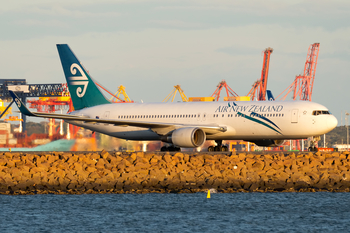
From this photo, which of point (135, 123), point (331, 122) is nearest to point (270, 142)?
point (331, 122)

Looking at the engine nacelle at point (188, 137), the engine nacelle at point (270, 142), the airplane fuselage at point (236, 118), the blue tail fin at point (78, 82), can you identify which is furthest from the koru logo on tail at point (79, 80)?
the engine nacelle at point (270, 142)

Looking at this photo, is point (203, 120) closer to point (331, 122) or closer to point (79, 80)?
point (331, 122)

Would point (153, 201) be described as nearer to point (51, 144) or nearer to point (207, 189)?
point (207, 189)

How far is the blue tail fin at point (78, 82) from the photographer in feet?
143

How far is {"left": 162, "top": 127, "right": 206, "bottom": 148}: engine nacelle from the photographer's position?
116ft

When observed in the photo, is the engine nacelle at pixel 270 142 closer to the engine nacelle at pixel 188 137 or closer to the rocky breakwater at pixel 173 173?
the engine nacelle at pixel 188 137

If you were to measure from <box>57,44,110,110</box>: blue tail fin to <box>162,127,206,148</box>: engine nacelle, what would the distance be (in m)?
9.33

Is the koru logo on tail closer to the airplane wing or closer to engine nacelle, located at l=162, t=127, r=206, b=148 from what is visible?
the airplane wing

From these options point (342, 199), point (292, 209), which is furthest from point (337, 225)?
point (342, 199)

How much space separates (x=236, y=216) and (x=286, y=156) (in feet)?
34.9

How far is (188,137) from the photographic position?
116 feet

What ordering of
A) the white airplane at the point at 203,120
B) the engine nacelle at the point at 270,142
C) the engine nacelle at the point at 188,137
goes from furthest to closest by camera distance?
the engine nacelle at the point at 270,142 < the engine nacelle at the point at 188,137 < the white airplane at the point at 203,120

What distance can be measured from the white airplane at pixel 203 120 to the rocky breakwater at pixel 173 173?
10.7 feet

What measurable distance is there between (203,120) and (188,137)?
2.90m
